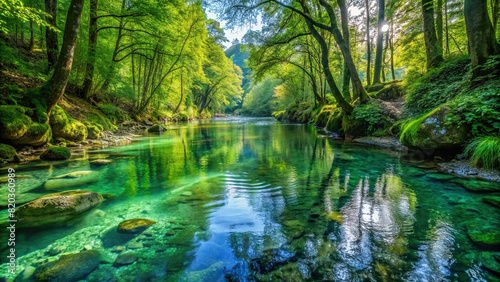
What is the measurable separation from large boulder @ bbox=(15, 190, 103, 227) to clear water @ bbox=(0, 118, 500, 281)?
0.78 ft

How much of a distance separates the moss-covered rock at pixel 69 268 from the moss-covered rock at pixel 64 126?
8179 mm

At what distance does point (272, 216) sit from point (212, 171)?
3023mm

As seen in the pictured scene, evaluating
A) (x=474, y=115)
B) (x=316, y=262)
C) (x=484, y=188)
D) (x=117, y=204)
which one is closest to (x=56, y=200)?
(x=117, y=204)

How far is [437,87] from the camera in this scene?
8273 mm

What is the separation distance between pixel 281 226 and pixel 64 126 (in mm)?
9589

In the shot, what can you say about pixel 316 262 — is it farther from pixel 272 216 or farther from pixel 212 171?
pixel 212 171

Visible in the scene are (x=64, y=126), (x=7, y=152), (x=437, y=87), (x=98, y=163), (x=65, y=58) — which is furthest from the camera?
(x=64, y=126)

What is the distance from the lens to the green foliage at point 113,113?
15.1 metres

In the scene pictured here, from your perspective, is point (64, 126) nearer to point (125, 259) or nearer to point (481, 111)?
point (125, 259)

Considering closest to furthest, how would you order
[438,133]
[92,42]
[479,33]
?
[438,133]
[479,33]
[92,42]

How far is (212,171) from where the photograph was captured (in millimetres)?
6117

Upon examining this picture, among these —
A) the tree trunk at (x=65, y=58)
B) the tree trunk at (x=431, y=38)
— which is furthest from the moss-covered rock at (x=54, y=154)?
the tree trunk at (x=431, y=38)

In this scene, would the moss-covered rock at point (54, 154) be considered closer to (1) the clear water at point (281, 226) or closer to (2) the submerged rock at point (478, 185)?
(1) the clear water at point (281, 226)

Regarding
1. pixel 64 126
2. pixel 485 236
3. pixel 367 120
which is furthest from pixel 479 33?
pixel 64 126
